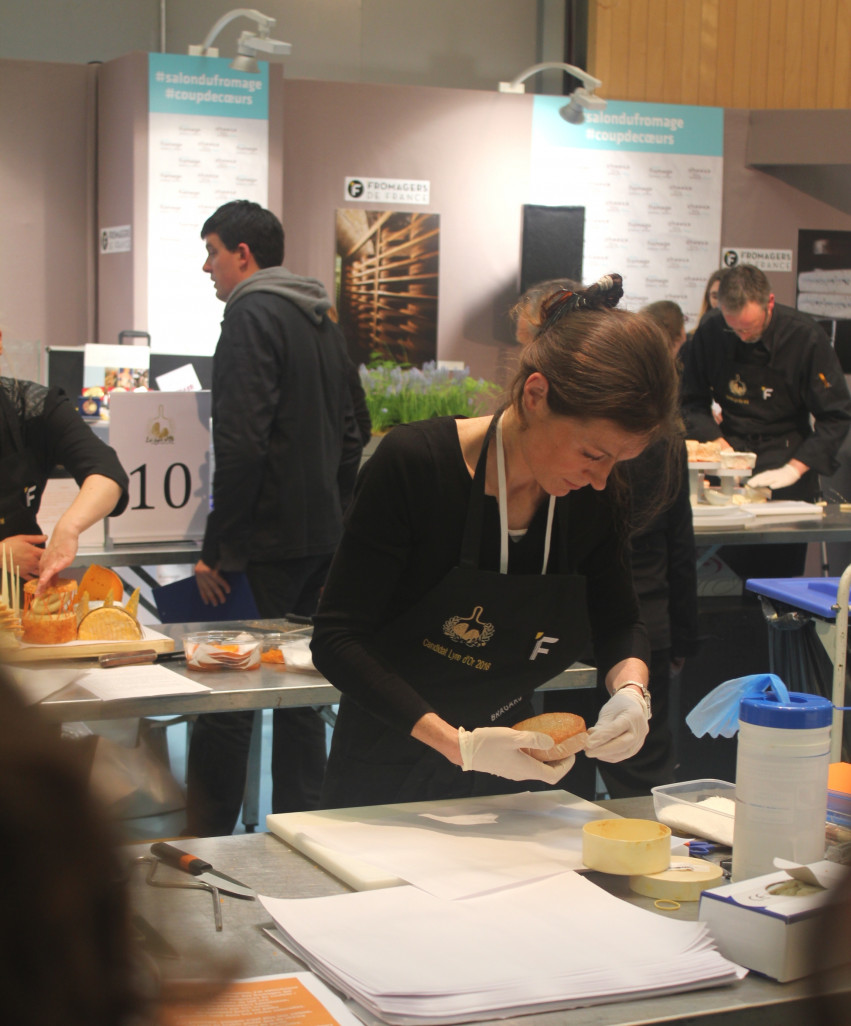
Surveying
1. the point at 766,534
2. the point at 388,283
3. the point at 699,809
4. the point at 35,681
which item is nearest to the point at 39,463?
the point at 699,809

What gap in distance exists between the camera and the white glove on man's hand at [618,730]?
173cm

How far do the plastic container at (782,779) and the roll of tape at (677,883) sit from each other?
0.05 metres

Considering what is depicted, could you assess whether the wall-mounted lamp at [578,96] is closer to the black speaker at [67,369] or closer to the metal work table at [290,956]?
the black speaker at [67,369]

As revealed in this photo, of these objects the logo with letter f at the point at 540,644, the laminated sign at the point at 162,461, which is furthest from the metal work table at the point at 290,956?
the laminated sign at the point at 162,461

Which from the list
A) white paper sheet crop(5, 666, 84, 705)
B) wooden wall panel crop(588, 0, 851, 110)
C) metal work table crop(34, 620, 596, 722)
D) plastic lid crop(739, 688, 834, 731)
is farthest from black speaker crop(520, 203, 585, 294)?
white paper sheet crop(5, 666, 84, 705)

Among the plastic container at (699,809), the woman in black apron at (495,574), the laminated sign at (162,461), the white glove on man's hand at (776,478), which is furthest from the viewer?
the white glove on man's hand at (776,478)

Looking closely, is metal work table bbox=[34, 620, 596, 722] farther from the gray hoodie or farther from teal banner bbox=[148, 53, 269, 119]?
teal banner bbox=[148, 53, 269, 119]

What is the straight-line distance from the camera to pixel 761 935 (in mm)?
1185

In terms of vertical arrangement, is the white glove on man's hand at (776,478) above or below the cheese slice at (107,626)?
above

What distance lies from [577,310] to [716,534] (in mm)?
2729

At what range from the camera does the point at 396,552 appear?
70.6 inches

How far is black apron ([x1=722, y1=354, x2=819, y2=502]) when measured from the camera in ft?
17.1

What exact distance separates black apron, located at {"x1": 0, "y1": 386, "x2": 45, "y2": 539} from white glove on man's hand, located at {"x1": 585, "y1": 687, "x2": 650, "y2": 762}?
65.6 inches

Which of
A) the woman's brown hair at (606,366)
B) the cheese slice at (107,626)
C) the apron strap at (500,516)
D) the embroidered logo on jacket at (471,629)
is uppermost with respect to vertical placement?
the woman's brown hair at (606,366)
